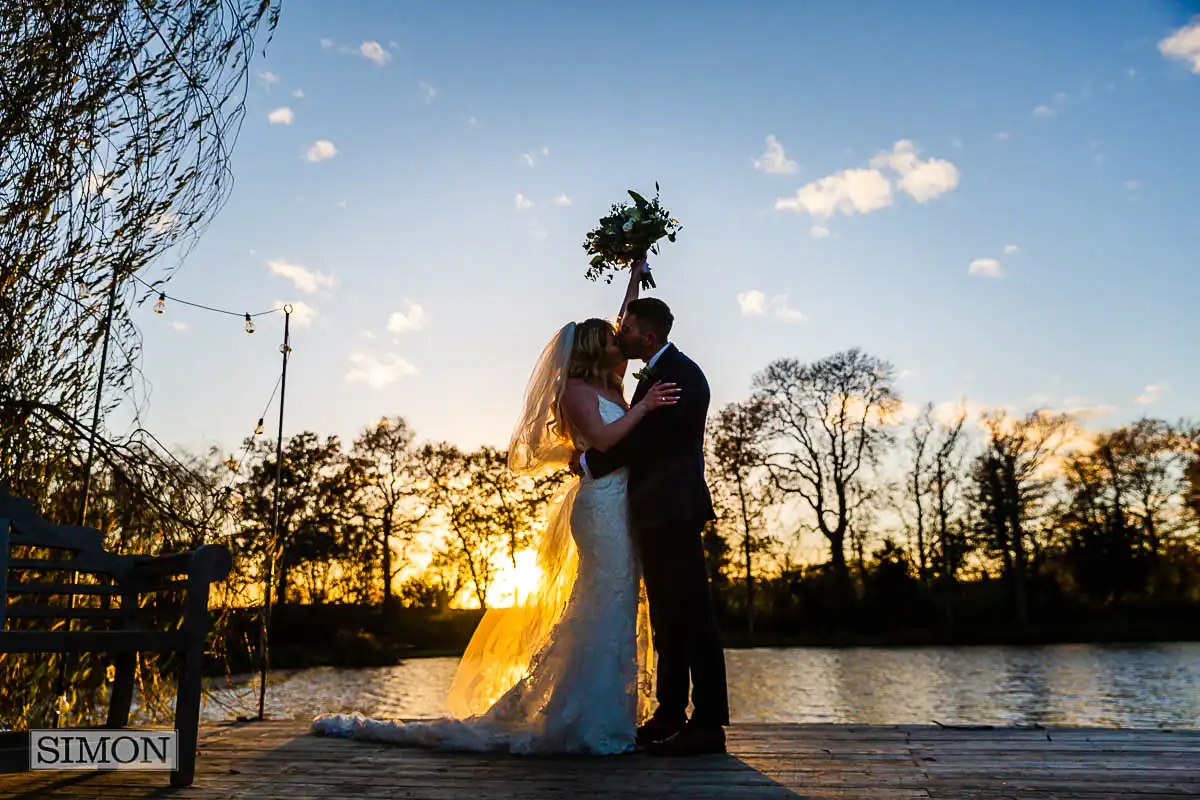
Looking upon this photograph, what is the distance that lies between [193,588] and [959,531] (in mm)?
29946

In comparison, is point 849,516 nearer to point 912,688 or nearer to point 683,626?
point 912,688

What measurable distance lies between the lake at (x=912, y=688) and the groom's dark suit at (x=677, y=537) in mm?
2990

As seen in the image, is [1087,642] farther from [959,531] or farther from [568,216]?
[568,216]

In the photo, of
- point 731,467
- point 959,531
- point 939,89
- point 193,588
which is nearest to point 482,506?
point 731,467

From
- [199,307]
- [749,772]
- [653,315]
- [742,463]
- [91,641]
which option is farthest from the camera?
[742,463]

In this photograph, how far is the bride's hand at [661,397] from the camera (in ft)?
13.0

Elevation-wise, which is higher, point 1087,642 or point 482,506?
point 482,506

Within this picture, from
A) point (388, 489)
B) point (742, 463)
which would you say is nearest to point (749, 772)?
point (742, 463)

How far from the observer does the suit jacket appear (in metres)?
3.95

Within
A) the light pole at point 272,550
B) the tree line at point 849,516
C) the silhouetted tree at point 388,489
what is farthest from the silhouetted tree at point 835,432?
the light pole at point 272,550

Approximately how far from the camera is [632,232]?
459 centimetres

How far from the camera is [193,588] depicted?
10.7 ft

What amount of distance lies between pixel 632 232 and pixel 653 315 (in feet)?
1.95

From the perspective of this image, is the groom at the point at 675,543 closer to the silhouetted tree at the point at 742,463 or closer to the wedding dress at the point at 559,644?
the wedding dress at the point at 559,644
